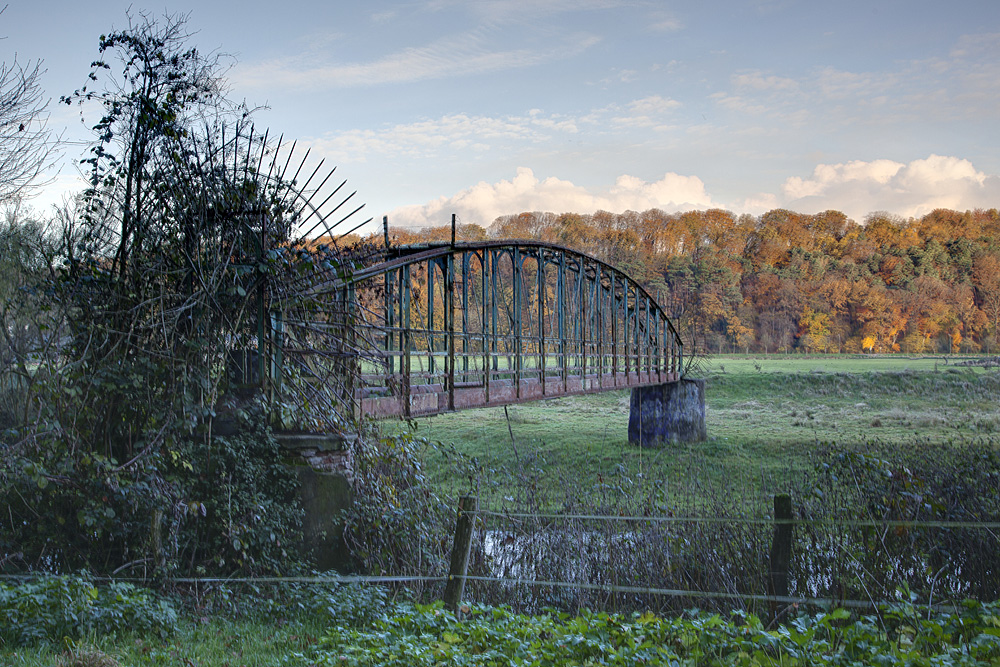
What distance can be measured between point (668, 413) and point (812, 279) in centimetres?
4040

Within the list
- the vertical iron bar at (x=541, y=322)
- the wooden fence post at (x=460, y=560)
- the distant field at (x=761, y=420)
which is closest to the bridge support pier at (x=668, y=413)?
the distant field at (x=761, y=420)

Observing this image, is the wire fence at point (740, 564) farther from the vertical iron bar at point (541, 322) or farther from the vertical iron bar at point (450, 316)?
the vertical iron bar at point (541, 322)

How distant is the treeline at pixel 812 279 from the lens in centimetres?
5566

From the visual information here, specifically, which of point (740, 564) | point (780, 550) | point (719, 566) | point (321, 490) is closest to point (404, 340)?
point (321, 490)

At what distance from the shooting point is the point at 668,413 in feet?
94.0

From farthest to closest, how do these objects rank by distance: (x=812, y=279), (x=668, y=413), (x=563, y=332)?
1. (x=812, y=279)
2. (x=668, y=413)
3. (x=563, y=332)

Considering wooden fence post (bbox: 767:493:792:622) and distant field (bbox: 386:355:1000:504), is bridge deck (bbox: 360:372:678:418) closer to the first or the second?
distant field (bbox: 386:355:1000:504)

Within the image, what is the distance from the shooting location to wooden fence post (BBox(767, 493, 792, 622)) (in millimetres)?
6707

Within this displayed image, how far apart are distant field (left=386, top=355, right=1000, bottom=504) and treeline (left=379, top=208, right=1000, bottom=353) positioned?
612cm

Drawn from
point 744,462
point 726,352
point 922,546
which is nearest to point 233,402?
point 922,546

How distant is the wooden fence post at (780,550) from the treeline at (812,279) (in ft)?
143

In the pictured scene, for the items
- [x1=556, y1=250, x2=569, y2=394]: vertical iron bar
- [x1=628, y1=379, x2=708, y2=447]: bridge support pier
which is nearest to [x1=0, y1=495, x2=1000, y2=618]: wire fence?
[x1=556, y1=250, x2=569, y2=394]: vertical iron bar

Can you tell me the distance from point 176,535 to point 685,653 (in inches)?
214

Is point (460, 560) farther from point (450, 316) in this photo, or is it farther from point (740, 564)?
point (450, 316)
